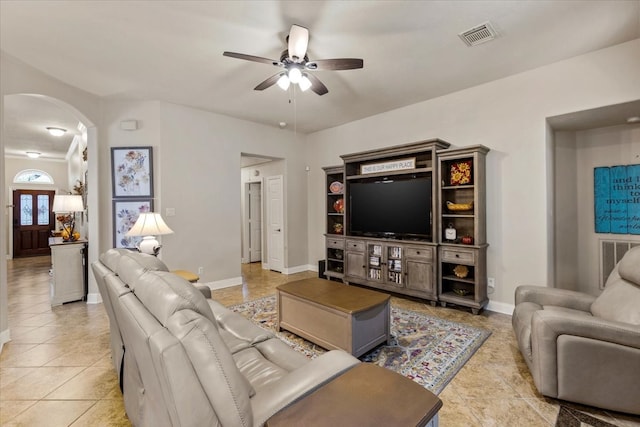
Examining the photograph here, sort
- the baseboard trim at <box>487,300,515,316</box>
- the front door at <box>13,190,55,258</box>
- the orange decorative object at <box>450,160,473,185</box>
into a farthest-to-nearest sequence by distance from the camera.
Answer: the front door at <box>13,190,55,258</box>, the orange decorative object at <box>450,160,473,185</box>, the baseboard trim at <box>487,300,515,316</box>

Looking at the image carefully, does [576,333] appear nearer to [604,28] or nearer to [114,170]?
[604,28]

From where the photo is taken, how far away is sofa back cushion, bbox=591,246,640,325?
2031 millimetres

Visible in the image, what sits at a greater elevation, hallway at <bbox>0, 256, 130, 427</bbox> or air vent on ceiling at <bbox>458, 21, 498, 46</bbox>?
air vent on ceiling at <bbox>458, 21, 498, 46</bbox>

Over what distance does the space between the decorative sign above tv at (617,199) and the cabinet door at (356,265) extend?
3.03 m

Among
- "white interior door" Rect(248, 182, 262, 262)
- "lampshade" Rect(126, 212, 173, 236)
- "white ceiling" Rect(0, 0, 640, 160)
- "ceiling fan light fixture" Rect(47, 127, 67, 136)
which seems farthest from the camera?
"white interior door" Rect(248, 182, 262, 262)

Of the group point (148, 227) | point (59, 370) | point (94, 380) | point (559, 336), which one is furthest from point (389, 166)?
point (59, 370)

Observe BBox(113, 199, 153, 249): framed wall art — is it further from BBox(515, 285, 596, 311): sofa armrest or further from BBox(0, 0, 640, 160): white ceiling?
BBox(515, 285, 596, 311): sofa armrest

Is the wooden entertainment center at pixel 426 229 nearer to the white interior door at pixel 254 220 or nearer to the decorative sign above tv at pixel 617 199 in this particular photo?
the decorative sign above tv at pixel 617 199

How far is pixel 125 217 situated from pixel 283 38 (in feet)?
11.1

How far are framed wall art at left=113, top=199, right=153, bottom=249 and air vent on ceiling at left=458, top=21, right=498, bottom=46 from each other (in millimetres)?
4432

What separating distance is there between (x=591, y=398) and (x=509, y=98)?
320cm

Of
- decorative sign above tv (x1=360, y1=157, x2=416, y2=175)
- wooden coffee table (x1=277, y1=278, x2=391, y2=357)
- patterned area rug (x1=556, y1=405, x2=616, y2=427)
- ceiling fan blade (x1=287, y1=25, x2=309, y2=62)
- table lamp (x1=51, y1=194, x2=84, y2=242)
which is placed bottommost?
patterned area rug (x1=556, y1=405, x2=616, y2=427)

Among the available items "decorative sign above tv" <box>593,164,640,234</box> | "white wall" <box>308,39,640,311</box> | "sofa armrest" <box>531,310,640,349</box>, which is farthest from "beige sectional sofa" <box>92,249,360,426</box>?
"decorative sign above tv" <box>593,164,640,234</box>

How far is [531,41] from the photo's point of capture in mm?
2844
